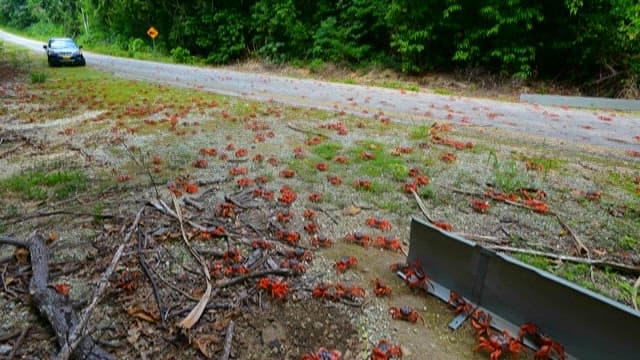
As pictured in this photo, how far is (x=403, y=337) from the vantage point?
191cm

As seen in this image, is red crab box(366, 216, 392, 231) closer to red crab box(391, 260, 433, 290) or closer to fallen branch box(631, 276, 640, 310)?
red crab box(391, 260, 433, 290)

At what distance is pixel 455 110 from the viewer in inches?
313

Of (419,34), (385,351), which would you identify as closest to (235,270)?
(385,351)

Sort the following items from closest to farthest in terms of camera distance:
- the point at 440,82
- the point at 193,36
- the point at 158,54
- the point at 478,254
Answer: the point at 478,254, the point at 440,82, the point at 193,36, the point at 158,54


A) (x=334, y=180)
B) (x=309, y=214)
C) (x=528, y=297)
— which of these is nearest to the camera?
(x=528, y=297)

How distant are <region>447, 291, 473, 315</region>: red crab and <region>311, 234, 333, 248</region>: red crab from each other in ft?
3.14

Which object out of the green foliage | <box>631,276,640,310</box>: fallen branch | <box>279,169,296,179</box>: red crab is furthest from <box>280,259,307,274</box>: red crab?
the green foliage

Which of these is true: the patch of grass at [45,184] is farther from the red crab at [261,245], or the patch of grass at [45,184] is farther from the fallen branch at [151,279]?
the red crab at [261,245]

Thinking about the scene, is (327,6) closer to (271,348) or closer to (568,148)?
(568,148)

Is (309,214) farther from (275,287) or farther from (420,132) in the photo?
(420,132)

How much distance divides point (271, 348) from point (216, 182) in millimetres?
2336

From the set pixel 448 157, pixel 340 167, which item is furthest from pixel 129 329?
pixel 448 157

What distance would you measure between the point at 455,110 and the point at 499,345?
22.7 feet

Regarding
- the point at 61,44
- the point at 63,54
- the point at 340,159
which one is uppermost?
the point at 61,44
